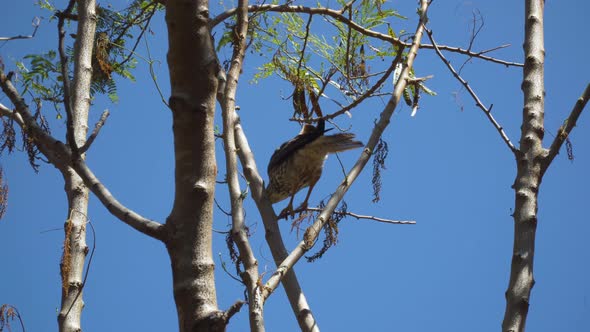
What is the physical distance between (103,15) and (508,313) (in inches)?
143

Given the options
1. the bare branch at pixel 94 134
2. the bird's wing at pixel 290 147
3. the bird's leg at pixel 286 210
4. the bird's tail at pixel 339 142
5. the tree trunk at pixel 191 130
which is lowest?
the tree trunk at pixel 191 130

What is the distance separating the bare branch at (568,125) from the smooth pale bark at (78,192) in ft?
6.86

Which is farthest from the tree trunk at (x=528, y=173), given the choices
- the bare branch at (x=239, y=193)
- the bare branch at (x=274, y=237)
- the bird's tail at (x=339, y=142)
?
the bird's tail at (x=339, y=142)

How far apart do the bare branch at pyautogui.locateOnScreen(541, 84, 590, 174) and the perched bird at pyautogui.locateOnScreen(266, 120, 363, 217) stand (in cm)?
240

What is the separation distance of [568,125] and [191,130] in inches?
73.9

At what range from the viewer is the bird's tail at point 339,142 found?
536 centimetres

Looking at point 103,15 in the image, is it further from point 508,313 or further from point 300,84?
point 508,313

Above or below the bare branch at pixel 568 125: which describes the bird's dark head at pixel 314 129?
above

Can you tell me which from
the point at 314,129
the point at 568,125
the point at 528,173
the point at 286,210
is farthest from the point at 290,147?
the point at 568,125

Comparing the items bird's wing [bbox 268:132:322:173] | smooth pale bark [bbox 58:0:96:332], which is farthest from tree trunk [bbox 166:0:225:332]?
bird's wing [bbox 268:132:322:173]

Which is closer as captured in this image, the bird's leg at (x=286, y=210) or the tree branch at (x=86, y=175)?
the tree branch at (x=86, y=175)

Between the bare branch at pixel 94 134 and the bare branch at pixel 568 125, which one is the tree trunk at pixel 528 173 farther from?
the bare branch at pixel 94 134

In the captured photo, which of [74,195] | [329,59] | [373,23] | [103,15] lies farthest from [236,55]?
[103,15]

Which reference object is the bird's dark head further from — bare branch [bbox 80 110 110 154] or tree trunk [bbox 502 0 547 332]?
bare branch [bbox 80 110 110 154]
